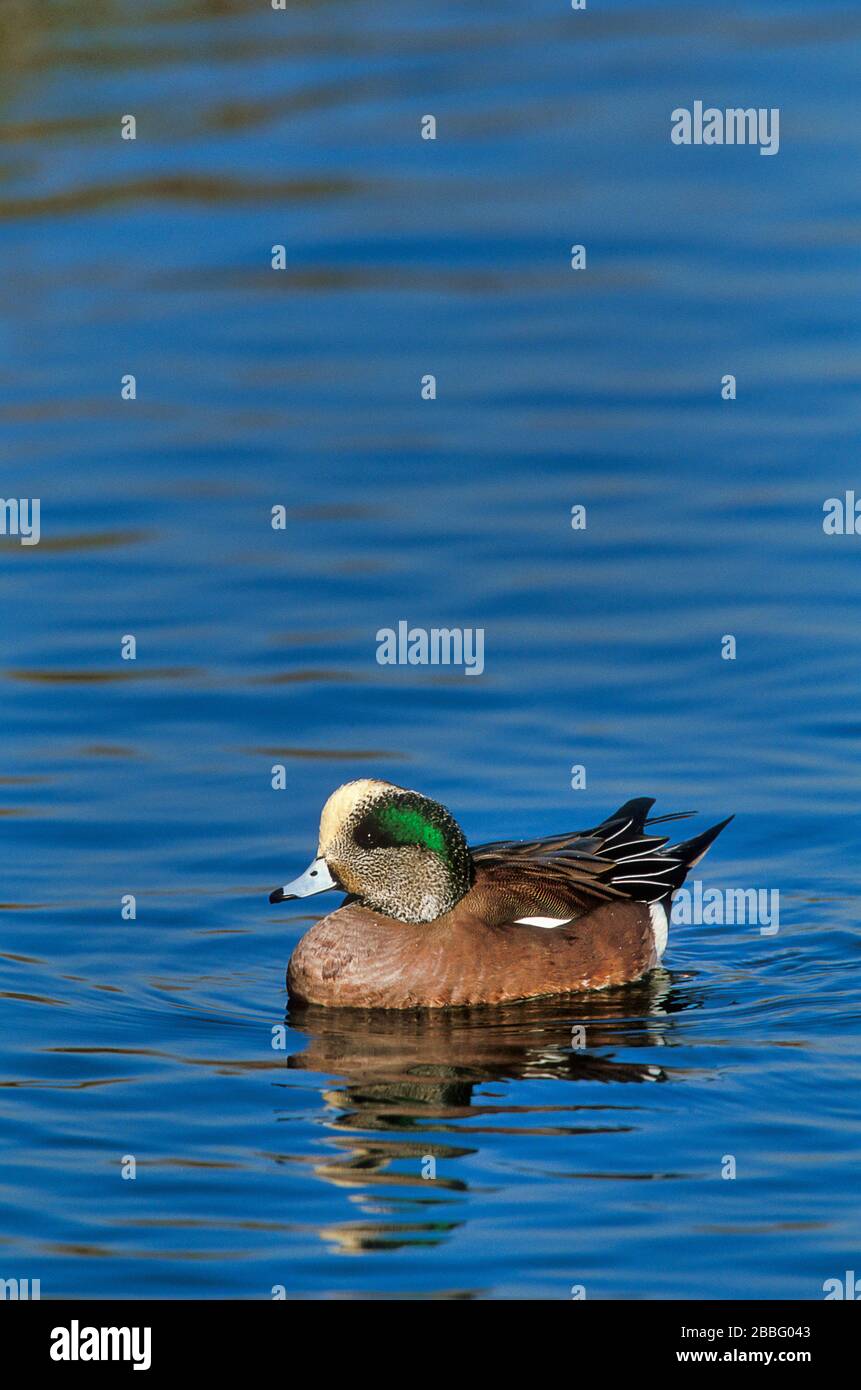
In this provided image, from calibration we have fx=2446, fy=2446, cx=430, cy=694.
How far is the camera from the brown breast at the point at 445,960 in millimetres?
10664

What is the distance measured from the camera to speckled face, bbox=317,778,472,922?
35.2 feet

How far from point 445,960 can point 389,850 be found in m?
0.54

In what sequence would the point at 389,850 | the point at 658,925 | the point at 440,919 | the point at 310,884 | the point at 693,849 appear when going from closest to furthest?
the point at 310,884 → the point at 389,850 → the point at 440,919 → the point at 658,925 → the point at 693,849

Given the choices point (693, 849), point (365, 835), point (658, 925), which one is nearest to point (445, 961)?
point (365, 835)

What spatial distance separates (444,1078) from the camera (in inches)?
384

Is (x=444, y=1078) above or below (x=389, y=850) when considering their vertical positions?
below

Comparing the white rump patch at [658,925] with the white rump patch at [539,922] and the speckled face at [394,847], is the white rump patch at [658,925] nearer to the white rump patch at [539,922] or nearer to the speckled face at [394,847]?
the white rump patch at [539,922]

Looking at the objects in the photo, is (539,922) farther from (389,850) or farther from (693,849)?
(693,849)

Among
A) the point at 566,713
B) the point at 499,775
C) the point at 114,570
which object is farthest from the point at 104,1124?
the point at 114,570

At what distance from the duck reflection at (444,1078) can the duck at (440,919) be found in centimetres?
11

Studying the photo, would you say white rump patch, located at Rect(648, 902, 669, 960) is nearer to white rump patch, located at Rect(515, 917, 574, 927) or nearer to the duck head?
white rump patch, located at Rect(515, 917, 574, 927)

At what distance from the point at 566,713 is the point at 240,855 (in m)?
2.31

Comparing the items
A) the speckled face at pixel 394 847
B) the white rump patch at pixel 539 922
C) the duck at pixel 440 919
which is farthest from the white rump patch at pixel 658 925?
the speckled face at pixel 394 847

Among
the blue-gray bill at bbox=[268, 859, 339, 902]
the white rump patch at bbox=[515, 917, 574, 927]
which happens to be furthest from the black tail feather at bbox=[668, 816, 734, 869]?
the blue-gray bill at bbox=[268, 859, 339, 902]
